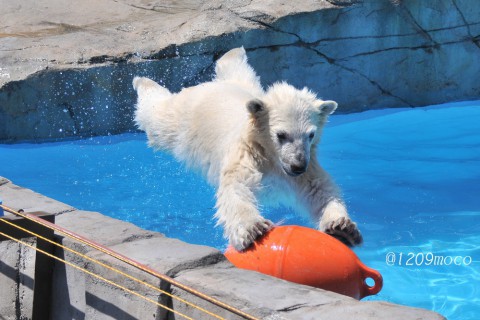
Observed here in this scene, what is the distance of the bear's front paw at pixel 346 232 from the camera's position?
141 inches

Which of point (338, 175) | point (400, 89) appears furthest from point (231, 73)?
point (400, 89)

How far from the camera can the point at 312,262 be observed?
3.04 meters

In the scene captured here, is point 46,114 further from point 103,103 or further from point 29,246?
point 29,246

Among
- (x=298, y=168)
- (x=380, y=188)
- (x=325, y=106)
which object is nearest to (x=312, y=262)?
(x=298, y=168)

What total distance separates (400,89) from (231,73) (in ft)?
11.2

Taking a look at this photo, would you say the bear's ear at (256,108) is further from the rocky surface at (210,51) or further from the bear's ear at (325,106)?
the rocky surface at (210,51)

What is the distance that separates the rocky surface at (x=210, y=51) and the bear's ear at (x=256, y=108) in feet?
11.2

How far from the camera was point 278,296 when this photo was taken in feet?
7.95

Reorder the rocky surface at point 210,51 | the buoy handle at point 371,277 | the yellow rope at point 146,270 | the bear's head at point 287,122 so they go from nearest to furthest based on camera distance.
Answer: the yellow rope at point 146,270 → the buoy handle at point 371,277 → the bear's head at point 287,122 → the rocky surface at point 210,51

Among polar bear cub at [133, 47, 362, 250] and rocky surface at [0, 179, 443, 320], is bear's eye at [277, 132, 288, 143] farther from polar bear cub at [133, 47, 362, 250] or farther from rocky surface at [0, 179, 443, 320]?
rocky surface at [0, 179, 443, 320]

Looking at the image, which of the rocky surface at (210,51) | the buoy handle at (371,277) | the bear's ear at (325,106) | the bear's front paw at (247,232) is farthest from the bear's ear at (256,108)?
the rocky surface at (210,51)

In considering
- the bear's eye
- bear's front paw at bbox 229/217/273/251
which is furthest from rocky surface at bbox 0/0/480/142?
bear's front paw at bbox 229/217/273/251

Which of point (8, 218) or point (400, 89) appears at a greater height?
point (400, 89)

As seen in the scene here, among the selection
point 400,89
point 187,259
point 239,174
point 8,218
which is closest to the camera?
point 187,259
